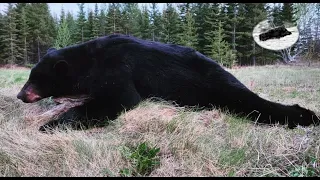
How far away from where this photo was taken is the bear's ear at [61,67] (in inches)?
160

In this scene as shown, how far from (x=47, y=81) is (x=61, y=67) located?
32 cm

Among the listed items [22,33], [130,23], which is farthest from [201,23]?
[22,33]

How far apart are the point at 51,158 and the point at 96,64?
192cm

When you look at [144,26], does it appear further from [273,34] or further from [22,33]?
[273,34]

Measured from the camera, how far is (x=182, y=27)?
17.8m

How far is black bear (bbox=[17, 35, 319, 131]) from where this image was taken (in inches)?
143

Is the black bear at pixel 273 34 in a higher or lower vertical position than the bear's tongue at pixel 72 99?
higher

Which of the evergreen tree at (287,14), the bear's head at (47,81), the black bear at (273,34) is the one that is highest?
the evergreen tree at (287,14)

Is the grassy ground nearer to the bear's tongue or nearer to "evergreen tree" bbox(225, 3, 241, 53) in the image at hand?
the bear's tongue

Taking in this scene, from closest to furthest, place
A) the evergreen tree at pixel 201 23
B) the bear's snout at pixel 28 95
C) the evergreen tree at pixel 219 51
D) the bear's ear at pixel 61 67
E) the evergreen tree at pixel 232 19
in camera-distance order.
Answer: the bear's ear at pixel 61 67, the bear's snout at pixel 28 95, the evergreen tree at pixel 219 51, the evergreen tree at pixel 232 19, the evergreen tree at pixel 201 23

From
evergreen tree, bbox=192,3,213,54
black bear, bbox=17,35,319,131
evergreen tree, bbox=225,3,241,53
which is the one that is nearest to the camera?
black bear, bbox=17,35,319,131

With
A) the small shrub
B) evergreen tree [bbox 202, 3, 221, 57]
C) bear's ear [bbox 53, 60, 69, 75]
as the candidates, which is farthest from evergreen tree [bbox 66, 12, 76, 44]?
the small shrub

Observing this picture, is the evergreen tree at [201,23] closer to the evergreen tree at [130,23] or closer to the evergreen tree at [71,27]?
the evergreen tree at [130,23]

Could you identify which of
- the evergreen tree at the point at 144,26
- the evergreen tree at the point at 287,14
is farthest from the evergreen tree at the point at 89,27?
the evergreen tree at the point at 287,14
